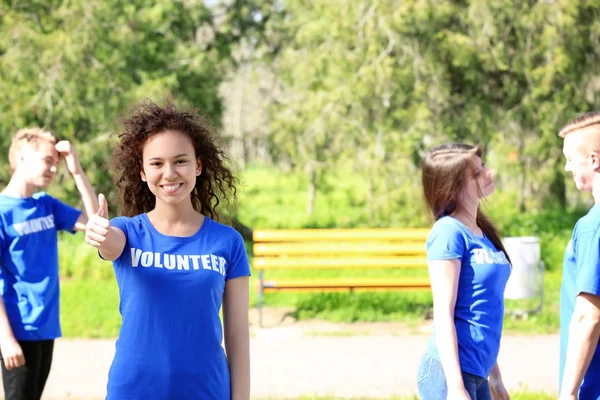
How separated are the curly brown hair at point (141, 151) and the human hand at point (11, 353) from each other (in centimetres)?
123

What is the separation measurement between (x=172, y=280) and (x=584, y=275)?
1.31 meters

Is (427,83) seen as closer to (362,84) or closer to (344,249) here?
(362,84)

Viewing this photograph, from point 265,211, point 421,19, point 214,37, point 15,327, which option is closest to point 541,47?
point 421,19

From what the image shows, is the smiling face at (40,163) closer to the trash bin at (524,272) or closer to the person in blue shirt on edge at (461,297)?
the person in blue shirt on edge at (461,297)

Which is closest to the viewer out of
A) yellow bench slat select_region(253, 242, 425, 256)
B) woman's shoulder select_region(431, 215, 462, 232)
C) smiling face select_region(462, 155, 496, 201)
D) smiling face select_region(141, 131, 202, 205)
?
smiling face select_region(141, 131, 202, 205)

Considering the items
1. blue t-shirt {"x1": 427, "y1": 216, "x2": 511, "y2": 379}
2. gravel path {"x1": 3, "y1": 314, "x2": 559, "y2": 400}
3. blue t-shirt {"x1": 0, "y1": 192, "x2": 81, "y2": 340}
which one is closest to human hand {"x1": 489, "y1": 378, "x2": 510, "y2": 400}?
blue t-shirt {"x1": 427, "y1": 216, "x2": 511, "y2": 379}

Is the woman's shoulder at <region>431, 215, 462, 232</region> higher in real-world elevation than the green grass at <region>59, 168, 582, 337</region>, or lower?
higher

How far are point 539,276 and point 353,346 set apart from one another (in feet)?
9.12

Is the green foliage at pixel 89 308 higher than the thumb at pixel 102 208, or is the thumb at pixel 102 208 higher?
the thumb at pixel 102 208

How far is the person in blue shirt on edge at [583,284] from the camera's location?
9.37 feet

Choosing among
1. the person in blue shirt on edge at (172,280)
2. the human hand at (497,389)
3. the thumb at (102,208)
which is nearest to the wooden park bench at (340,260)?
the human hand at (497,389)

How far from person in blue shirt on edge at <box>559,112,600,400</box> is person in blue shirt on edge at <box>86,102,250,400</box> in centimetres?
104

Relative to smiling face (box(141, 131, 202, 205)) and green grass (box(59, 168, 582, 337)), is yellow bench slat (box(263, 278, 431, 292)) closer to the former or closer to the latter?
green grass (box(59, 168, 582, 337))

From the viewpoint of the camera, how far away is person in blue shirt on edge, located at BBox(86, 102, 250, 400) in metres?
2.66
